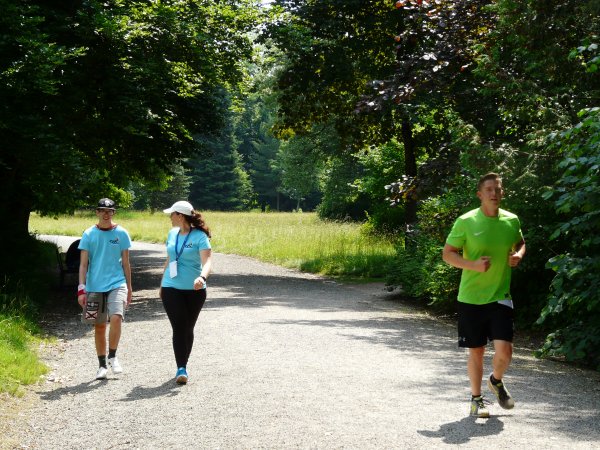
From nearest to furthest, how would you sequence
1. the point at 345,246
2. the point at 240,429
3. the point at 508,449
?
the point at 508,449 → the point at 240,429 → the point at 345,246

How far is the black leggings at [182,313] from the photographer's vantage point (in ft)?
26.3

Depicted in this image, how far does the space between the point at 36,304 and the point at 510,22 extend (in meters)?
8.63

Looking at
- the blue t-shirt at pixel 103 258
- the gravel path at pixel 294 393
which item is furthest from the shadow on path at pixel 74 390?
→ the blue t-shirt at pixel 103 258

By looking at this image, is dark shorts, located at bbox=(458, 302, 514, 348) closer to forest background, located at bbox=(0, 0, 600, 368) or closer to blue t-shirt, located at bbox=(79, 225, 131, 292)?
forest background, located at bbox=(0, 0, 600, 368)

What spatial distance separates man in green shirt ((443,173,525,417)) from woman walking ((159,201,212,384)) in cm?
268

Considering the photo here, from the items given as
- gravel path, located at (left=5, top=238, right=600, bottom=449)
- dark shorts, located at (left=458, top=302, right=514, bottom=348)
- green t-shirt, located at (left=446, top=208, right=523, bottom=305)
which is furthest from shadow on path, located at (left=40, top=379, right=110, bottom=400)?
green t-shirt, located at (left=446, top=208, right=523, bottom=305)

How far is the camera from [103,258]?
8.41 metres

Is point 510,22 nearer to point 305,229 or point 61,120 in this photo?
point 61,120

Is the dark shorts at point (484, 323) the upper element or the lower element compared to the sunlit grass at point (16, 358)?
upper

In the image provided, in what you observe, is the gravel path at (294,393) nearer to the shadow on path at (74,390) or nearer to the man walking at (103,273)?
the shadow on path at (74,390)

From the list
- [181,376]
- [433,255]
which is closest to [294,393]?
[181,376]

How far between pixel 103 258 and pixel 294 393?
2.50m

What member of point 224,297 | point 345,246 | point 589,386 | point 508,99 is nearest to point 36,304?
point 224,297

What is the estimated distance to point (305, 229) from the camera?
32.5m
